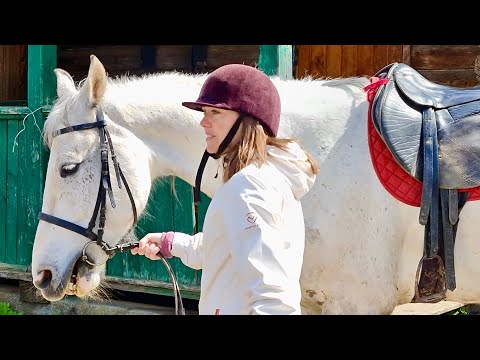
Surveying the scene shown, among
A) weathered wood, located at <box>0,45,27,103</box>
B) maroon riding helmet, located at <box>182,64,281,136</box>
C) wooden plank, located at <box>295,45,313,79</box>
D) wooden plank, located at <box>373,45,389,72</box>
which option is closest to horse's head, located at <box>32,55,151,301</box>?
maroon riding helmet, located at <box>182,64,281,136</box>

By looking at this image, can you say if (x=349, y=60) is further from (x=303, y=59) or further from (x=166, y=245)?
(x=166, y=245)

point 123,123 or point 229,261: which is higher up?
point 123,123

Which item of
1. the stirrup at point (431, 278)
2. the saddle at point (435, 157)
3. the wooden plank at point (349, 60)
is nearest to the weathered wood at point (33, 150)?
the wooden plank at point (349, 60)

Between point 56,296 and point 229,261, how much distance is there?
1534 millimetres

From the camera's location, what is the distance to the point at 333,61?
6.40 m

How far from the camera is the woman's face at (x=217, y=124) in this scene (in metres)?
2.19

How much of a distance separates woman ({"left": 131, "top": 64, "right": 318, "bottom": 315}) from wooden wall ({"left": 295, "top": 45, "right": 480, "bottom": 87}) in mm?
4083

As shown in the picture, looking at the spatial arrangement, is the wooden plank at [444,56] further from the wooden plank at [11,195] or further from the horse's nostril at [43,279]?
the horse's nostril at [43,279]

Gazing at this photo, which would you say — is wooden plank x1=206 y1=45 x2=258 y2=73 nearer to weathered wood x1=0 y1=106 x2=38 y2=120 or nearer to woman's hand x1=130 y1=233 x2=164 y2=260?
weathered wood x1=0 y1=106 x2=38 y2=120

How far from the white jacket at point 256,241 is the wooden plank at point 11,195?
4.40 meters
